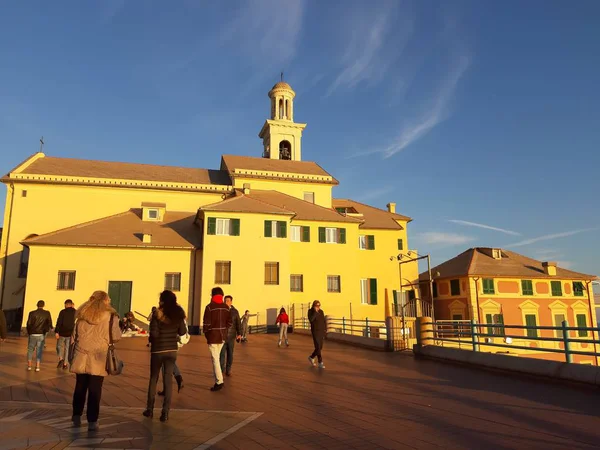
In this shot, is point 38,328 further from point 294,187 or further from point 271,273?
point 294,187

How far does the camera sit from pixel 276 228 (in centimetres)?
3262

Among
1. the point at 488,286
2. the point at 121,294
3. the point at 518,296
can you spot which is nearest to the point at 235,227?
the point at 121,294

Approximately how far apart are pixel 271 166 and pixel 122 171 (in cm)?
1353

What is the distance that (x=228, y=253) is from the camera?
1225 inches

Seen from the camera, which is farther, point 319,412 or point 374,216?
point 374,216

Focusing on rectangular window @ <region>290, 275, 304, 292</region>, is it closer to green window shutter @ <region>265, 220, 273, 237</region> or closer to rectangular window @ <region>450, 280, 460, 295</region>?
green window shutter @ <region>265, 220, 273, 237</region>

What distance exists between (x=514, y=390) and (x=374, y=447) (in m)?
4.99

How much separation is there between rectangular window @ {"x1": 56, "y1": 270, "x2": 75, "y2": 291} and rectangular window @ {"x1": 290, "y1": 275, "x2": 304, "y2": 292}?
14826mm

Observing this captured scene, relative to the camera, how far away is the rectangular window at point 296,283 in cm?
3409

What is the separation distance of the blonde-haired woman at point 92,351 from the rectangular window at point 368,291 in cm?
3295

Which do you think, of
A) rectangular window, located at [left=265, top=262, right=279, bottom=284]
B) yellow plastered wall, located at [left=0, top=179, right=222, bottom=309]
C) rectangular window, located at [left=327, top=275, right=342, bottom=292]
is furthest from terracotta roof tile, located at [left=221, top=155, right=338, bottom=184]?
rectangular window, located at [left=265, top=262, right=279, bottom=284]

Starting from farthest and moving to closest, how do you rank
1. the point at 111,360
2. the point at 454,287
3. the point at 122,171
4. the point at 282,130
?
the point at 282,130 → the point at 454,287 → the point at 122,171 → the point at 111,360

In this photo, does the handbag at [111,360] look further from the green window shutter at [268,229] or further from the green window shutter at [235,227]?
the green window shutter at [268,229]

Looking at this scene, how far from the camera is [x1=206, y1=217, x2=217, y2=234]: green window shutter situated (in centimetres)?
3107
